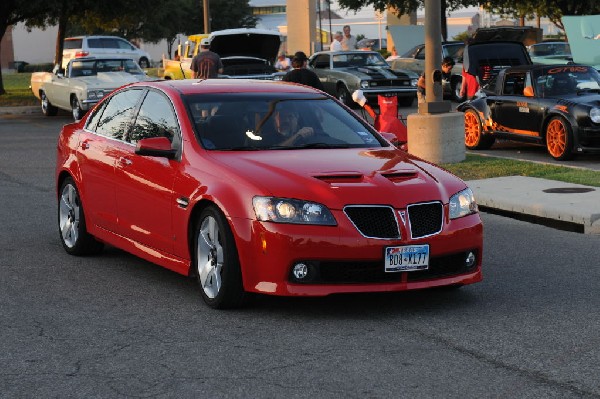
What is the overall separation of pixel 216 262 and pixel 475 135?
1297 cm

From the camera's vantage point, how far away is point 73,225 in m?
10.5

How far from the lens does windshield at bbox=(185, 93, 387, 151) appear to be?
8.90m

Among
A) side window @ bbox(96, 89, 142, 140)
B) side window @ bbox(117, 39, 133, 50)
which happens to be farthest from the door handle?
side window @ bbox(117, 39, 133, 50)

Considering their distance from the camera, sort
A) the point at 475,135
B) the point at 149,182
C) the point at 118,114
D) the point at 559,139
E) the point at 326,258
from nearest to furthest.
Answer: the point at 326,258
the point at 149,182
the point at 118,114
the point at 559,139
the point at 475,135

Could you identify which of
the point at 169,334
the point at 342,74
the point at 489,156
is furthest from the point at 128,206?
the point at 342,74

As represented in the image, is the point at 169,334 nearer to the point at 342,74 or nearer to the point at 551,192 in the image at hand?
the point at 551,192

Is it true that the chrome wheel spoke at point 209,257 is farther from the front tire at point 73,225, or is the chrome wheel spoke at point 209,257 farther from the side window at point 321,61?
the side window at point 321,61

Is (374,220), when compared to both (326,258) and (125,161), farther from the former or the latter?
(125,161)

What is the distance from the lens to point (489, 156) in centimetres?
1881

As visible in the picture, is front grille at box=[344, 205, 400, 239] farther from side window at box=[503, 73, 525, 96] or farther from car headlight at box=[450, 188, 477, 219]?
side window at box=[503, 73, 525, 96]

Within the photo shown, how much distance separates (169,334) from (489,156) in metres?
12.0

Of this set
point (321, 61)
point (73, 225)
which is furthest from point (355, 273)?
point (321, 61)

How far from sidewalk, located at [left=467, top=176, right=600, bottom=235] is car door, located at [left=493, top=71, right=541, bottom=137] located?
11.7 ft

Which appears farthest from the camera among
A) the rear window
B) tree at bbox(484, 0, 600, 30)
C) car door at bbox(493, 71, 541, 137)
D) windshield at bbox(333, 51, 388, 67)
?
tree at bbox(484, 0, 600, 30)
